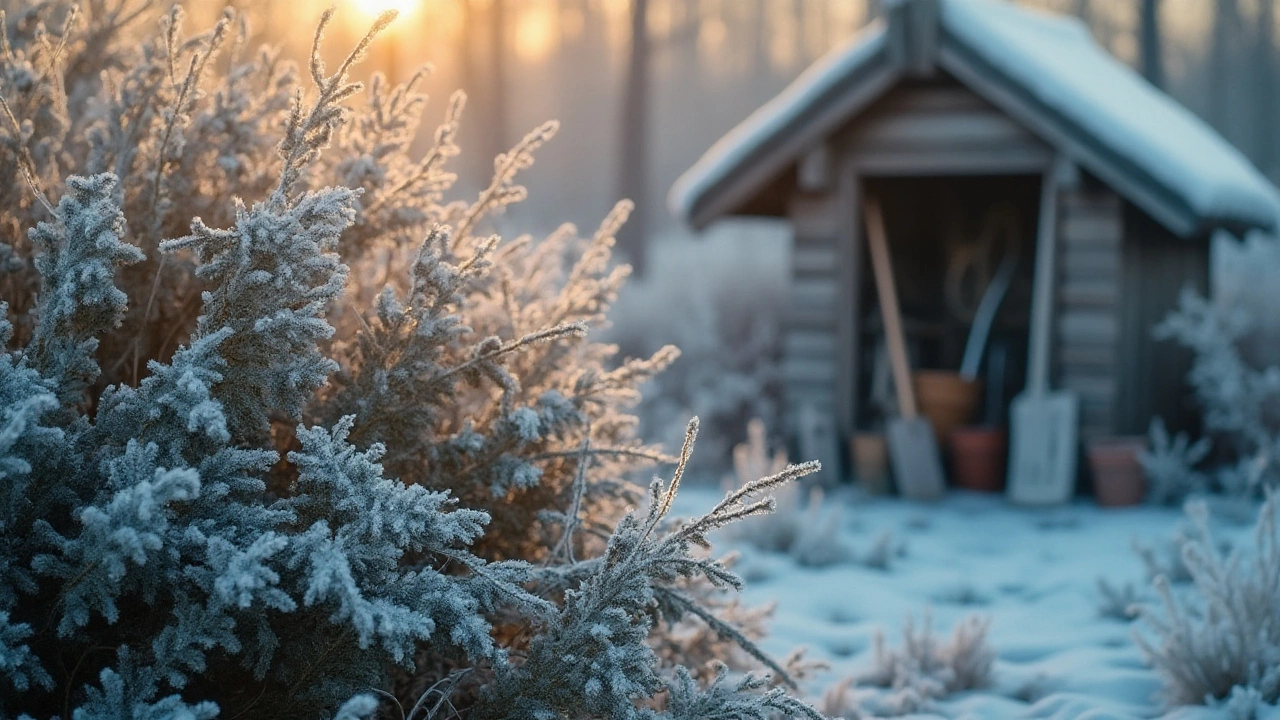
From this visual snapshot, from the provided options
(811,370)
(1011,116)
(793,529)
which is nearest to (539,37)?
(811,370)

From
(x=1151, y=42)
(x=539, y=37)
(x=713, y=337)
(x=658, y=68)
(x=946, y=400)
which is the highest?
(x=539, y=37)

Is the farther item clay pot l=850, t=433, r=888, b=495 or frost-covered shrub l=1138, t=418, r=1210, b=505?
clay pot l=850, t=433, r=888, b=495

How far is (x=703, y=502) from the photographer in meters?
7.09

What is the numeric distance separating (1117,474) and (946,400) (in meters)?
1.47

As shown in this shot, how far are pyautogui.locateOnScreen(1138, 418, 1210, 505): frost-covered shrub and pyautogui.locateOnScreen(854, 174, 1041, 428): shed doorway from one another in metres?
1.98

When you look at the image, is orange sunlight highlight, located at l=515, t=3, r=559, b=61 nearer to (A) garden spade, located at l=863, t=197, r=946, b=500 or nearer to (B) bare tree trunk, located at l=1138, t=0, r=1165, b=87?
(B) bare tree trunk, located at l=1138, t=0, r=1165, b=87

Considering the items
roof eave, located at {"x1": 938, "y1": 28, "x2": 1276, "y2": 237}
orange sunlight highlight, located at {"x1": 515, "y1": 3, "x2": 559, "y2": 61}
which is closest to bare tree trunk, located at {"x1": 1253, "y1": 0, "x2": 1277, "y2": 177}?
orange sunlight highlight, located at {"x1": 515, "y1": 3, "x2": 559, "y2": 61}

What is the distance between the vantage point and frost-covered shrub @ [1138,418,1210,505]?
7.04m

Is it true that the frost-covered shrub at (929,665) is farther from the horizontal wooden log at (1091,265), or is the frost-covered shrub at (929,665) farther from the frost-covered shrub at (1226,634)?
the horizontal wooden log at (1091,265)

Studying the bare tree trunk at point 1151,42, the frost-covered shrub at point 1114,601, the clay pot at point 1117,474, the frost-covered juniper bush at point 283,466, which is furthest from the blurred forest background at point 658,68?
the frost-covered juniper bush at point 283,466

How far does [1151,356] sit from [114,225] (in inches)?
287

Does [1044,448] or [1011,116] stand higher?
[1011,116]

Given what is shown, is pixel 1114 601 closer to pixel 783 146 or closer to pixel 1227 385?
pixel 1227 385

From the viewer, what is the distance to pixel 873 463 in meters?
7.74
